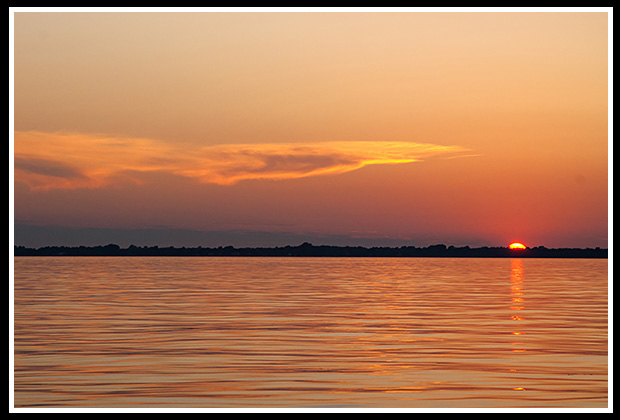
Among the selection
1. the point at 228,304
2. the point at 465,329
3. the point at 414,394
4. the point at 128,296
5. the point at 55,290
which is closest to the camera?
the point at 414,394

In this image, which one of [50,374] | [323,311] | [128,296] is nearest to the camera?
[50,374]

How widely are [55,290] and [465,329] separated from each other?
25.5m

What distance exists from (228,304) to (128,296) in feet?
21.1

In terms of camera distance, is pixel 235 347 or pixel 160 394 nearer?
pixel 160 394

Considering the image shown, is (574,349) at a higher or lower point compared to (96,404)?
higher

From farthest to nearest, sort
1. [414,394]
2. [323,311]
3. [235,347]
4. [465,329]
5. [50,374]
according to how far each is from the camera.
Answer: [323,311], [465,329], [235,347], [50,374], [414,394]

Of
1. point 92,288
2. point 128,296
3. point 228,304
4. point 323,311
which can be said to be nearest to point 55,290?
point 92,288

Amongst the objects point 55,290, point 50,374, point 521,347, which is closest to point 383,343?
point 521,347

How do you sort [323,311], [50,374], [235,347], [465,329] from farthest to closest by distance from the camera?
[323,311], [465,329], [235,347], [50,374]

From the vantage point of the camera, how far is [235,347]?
912 inches

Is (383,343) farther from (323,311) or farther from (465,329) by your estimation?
(323,311)

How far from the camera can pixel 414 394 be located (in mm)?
17172

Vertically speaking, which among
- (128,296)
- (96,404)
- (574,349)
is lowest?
(96,404)

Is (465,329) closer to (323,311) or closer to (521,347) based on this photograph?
(521,347)
